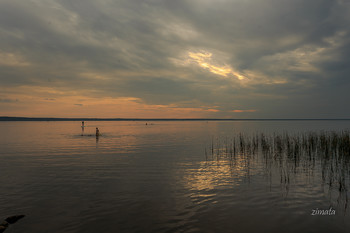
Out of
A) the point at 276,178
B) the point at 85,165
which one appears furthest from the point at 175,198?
the point at 85,165

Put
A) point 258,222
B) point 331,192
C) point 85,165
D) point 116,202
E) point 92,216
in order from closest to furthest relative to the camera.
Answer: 1. point 258,222
2. point 92,216
3. point 116,202
4. point 331,192
5. point 85,165

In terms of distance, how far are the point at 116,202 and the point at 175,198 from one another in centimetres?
307

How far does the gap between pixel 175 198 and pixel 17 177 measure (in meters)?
12.6

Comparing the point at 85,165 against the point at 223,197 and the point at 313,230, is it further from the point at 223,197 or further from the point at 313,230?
the point at 313,230

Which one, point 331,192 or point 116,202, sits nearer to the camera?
point 116,202

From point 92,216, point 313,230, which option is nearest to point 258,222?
point 313,230

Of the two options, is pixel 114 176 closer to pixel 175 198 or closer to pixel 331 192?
pixel 175 198

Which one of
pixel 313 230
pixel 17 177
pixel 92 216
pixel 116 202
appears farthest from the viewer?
pixel 17 177

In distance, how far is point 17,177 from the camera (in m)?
16.2

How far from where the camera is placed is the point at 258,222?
8914 mm

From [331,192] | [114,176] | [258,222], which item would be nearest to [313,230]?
[258,222]

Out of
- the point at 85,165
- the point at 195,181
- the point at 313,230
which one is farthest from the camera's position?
the point at 85,165

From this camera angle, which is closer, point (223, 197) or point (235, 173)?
point (223, 197)

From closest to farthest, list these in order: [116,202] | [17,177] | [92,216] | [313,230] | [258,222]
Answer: [313,230] < [258,222] < [92,216] < [116,202] < [17,177]
